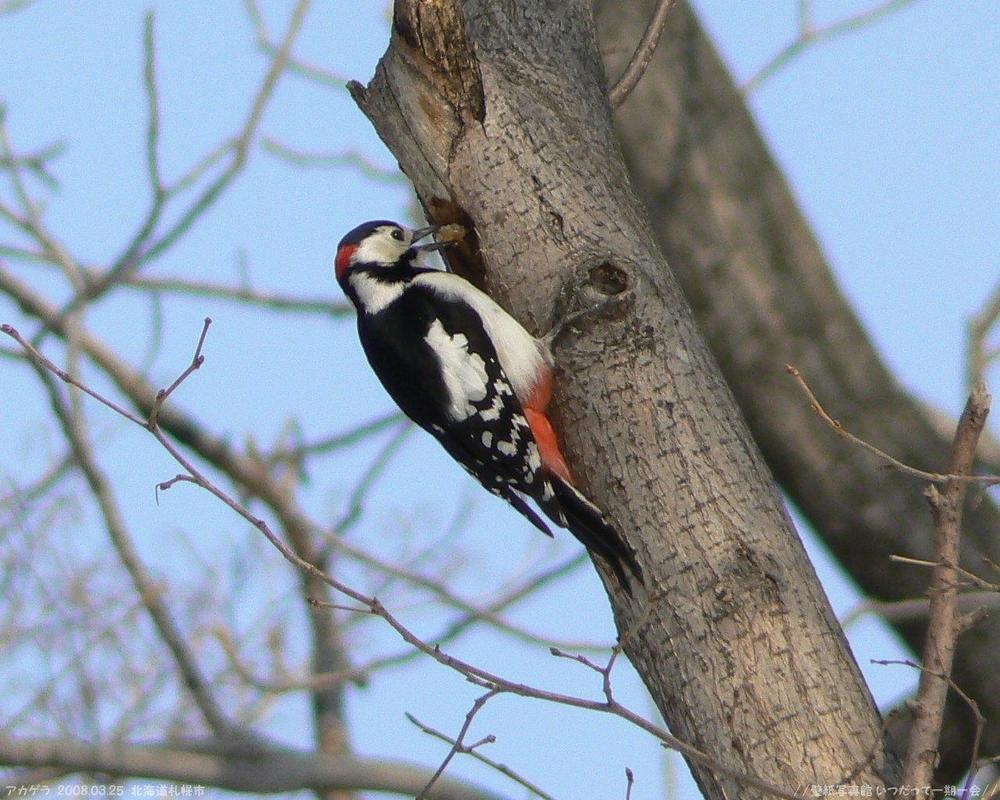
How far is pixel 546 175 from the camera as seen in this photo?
3.23 meters

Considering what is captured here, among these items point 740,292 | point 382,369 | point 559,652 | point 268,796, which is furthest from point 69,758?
point 740,292

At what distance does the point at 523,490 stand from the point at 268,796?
6.79ft

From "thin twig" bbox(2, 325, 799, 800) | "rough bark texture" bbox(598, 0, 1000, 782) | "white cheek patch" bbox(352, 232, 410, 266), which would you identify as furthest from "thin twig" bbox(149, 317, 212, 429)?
"rough bark texture" bbox(598, 0, 1000, 782)

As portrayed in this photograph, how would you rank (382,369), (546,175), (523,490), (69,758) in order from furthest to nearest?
(69,758) < (382,369) < (523,490) < (546,175)

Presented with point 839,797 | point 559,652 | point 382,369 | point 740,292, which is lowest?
point 839,797

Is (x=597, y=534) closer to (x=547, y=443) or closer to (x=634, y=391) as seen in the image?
(x=634, y=391)

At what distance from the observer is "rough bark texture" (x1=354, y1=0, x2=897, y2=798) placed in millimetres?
2555

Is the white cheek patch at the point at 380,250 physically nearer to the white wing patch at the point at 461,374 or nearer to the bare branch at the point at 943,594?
the white wing patch at the point at 461,374

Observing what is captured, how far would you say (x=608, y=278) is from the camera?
3.10 metres

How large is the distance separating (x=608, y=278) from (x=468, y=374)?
0.73 meters

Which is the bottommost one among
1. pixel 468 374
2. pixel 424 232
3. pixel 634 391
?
pixel 634 391

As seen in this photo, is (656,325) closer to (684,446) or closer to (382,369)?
(684,446)

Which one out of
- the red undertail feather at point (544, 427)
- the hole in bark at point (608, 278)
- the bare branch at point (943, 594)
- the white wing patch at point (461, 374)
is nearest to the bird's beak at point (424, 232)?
the white wing patch at point (461, 374)

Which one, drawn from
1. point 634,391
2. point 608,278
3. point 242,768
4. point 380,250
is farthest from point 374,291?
point 242,768
